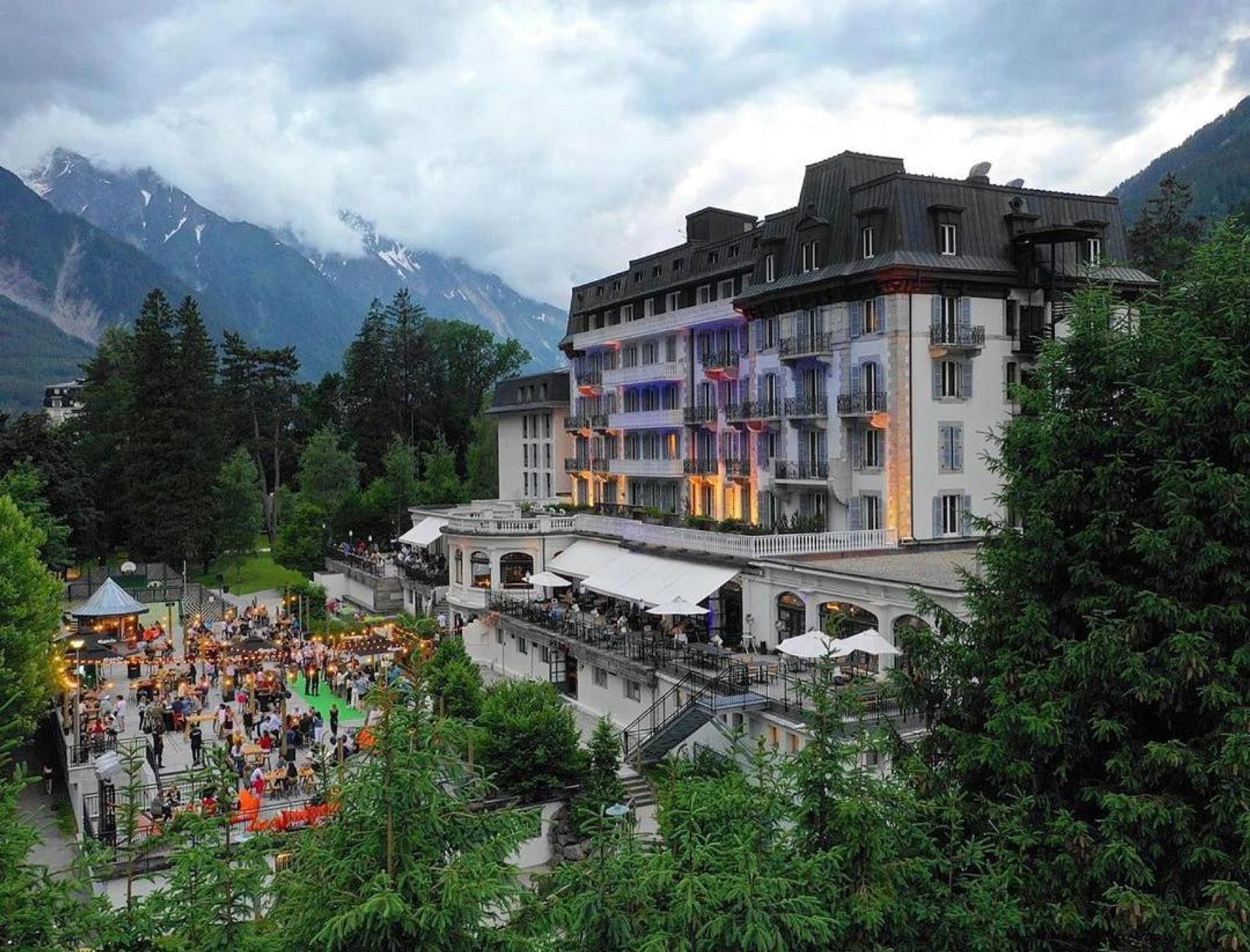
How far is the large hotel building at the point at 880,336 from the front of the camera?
1490 inches

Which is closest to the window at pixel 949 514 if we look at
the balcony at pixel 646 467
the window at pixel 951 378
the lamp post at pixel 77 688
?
the window at pixel 951 378

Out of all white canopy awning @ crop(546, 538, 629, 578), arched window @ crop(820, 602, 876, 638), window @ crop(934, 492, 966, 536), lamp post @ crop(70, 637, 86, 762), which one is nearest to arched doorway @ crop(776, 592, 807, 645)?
arched window @ crop(820, 602, 876, 638)

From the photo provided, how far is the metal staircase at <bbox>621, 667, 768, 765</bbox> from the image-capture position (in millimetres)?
28000

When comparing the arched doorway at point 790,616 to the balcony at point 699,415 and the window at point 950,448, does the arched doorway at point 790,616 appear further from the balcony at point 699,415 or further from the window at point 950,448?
the balcony at point 699,415

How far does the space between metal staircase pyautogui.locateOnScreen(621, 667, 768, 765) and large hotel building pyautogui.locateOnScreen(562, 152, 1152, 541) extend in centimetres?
1106

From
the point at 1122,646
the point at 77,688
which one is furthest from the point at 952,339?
the point at 77,688

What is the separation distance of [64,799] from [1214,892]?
109 feet

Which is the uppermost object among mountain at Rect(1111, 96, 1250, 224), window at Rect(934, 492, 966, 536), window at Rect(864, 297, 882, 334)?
mountain at Rect(1111, 96, 1250, 224)

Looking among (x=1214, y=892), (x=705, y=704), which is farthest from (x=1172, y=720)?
(x=705, y=704)

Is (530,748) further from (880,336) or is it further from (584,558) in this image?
(880,336)

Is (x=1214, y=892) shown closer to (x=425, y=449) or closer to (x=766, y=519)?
(x=766, y=519)

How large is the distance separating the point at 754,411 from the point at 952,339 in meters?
9.30

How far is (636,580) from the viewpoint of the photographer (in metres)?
38.9

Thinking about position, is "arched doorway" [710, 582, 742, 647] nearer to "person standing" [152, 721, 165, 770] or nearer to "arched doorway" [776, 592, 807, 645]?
"arched doorway" [776, 592, 807, 645]
